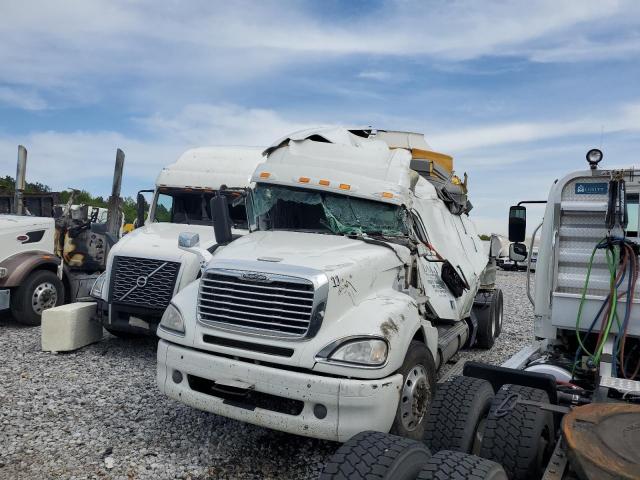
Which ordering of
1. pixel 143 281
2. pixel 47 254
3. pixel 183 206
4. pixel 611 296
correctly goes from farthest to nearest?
pixel 47 254, pixel 183 206, pixel 143 281, pixel 611 296

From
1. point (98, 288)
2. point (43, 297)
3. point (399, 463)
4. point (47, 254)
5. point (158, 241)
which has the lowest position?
point (43, 297)

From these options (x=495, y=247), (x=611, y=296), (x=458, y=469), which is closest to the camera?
(x=458, y=469)

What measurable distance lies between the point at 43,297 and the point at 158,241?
3.08 meters

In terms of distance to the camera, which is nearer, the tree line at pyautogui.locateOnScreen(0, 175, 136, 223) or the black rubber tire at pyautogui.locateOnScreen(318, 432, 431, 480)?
the black rubber tire at pyautogui.locateOnScreen(318, 432, 431, 480)

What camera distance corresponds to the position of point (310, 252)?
15.5 feet

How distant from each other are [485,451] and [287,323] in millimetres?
1668

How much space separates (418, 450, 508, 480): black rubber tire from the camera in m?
2.30

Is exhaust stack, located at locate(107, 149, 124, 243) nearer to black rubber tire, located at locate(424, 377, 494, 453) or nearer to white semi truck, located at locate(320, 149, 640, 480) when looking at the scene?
white semi truck, located at locate(320, 149, 640, 480)

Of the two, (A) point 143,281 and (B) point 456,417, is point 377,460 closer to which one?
(B) point 456,417

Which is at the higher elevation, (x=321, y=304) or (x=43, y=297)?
(x=321, y=304)

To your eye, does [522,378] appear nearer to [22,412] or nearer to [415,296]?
[415,296]

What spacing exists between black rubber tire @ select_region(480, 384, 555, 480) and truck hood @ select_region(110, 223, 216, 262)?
4811 millimetres

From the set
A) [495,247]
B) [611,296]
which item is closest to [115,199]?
[495,247]

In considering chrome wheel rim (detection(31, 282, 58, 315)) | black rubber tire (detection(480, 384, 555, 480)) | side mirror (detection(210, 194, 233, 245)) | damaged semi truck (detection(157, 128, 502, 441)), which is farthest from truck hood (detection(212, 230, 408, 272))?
chrome wheel rim (detection(31, 282, 58, 315))
